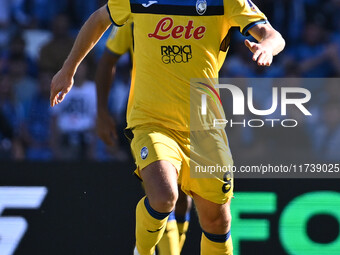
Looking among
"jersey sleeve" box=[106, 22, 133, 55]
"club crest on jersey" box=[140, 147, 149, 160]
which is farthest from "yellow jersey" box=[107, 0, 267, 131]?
"jersey sleeve" box=[106, 22, 133, 55]

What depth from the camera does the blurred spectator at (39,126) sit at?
826 cm

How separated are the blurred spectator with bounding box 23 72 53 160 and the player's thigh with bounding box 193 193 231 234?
11.3ft

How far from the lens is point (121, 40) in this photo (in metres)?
5.80

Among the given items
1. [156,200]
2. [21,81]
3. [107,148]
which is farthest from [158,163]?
[21,81]

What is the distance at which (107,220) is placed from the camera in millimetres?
6219

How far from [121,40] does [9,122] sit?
Answer: 3112 mm

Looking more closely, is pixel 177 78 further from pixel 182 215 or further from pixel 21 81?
pixel 21 81

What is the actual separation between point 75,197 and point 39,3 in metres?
4.65

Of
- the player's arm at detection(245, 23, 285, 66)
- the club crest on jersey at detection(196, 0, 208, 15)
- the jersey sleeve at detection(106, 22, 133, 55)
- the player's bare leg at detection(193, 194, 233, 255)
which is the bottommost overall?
the player's bare leg at detection(193, 194, 233, 255)

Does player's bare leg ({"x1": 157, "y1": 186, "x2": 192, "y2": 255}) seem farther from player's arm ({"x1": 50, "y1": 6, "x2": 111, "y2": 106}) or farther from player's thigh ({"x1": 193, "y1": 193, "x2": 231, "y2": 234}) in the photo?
player's arm ({"x1": 50, "y1": 6, "x2": 111, "y2": 106})

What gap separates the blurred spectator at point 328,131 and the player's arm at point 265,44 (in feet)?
11.6

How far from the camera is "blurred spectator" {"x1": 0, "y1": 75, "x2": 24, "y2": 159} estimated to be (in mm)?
8141

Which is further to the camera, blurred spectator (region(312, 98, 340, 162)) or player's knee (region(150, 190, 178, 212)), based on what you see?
blurred spectator (region(312, 98, 340, 162))

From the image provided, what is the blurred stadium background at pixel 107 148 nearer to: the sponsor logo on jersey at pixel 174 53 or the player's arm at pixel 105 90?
the player's arm at pixel 105 90
